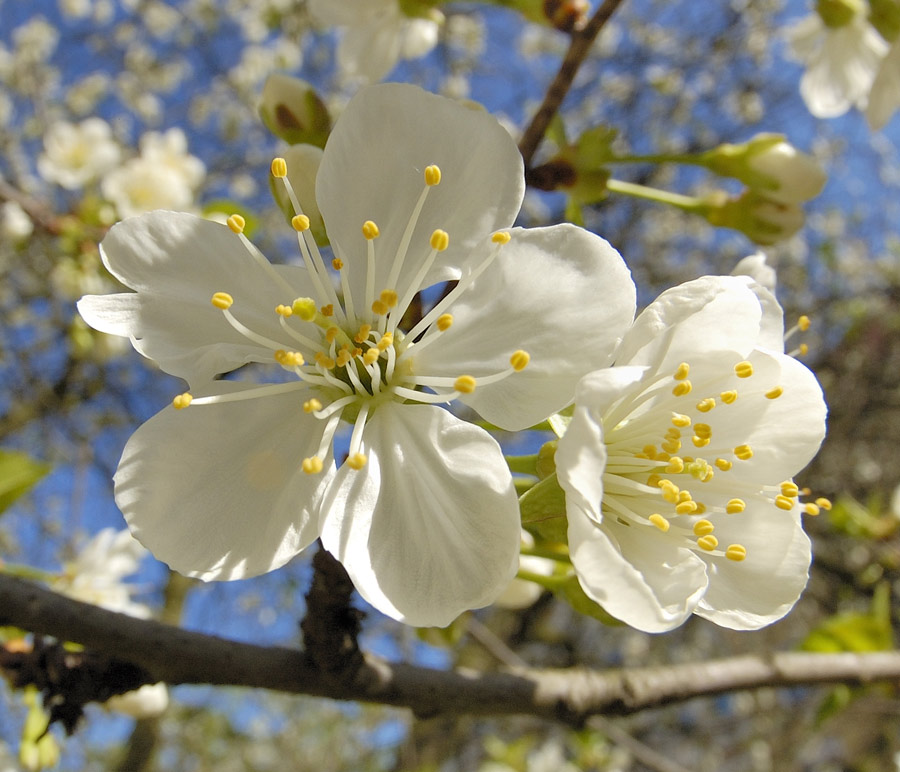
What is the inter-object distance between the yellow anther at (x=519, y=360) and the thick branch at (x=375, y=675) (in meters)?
0.42

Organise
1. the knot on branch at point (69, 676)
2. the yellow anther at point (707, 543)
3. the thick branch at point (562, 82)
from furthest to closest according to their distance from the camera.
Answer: the thick branch at point (562, 82)
the knot on branch at point (69, 676)
the yellow anther at point (707, 543)

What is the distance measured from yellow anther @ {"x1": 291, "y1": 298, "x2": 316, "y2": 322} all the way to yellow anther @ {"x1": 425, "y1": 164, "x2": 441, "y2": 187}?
0.18 metres

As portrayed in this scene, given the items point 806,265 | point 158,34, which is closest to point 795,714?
point 806,265

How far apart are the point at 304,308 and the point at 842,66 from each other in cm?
142

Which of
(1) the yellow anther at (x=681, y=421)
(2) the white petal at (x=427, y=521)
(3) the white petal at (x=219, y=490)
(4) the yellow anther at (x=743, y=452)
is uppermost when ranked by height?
(1) the yellow anther at (x=681, y=421)

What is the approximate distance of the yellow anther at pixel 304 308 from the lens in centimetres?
78

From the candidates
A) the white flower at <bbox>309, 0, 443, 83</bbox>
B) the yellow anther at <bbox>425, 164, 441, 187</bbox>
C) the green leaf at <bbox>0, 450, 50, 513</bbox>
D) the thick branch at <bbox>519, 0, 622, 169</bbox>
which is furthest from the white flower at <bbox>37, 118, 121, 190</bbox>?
the yellow anther at <bbox>425, 164, 441, 187</bbox>

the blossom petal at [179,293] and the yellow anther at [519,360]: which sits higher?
the yellow anther at [519,360]

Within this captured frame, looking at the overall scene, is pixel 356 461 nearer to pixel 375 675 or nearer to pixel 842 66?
pixel 375 675

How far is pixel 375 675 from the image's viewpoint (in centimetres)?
90

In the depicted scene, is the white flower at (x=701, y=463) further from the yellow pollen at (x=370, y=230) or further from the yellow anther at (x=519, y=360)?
the yellow pollen at (x=370, y=230)

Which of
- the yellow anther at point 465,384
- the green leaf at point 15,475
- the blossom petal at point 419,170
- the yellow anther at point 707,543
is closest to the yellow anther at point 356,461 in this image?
the yellow anther at point 465,384

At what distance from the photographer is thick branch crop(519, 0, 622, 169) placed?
1.07 meters

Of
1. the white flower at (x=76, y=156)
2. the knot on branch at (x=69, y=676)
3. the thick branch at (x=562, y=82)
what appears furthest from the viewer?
the white flower at (x=76, y=156)
